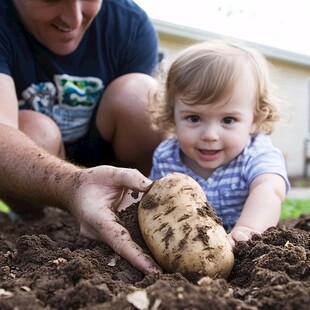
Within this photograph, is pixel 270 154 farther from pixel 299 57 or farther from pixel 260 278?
pixel 299 57

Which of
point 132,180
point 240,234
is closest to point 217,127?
point 240,234

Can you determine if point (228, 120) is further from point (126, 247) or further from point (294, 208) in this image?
point (294, 208)

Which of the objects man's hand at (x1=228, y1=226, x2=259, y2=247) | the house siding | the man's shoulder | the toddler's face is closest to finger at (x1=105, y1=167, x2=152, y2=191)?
man's hand at (x1=228, y1=226, x2=259, y2=247)

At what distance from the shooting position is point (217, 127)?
3.49m

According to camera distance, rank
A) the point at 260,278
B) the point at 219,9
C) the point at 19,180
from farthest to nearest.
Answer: the point at 219,9 < the point at 19,180 < the point at 260,278

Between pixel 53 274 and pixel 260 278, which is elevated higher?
pixel 260 278

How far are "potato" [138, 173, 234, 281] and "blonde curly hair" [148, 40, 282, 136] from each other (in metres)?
1.28

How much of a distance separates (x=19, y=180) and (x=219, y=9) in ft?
22.6

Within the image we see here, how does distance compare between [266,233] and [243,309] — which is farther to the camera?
[266,233]

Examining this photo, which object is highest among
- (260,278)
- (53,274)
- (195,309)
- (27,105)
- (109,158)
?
(195,309)

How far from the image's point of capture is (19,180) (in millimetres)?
2875

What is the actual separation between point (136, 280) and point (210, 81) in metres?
1.70

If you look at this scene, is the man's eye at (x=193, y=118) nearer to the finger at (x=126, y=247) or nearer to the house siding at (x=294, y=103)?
the finger at (x=126, y=247)

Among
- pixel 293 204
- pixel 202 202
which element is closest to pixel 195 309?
pixel 202 202
